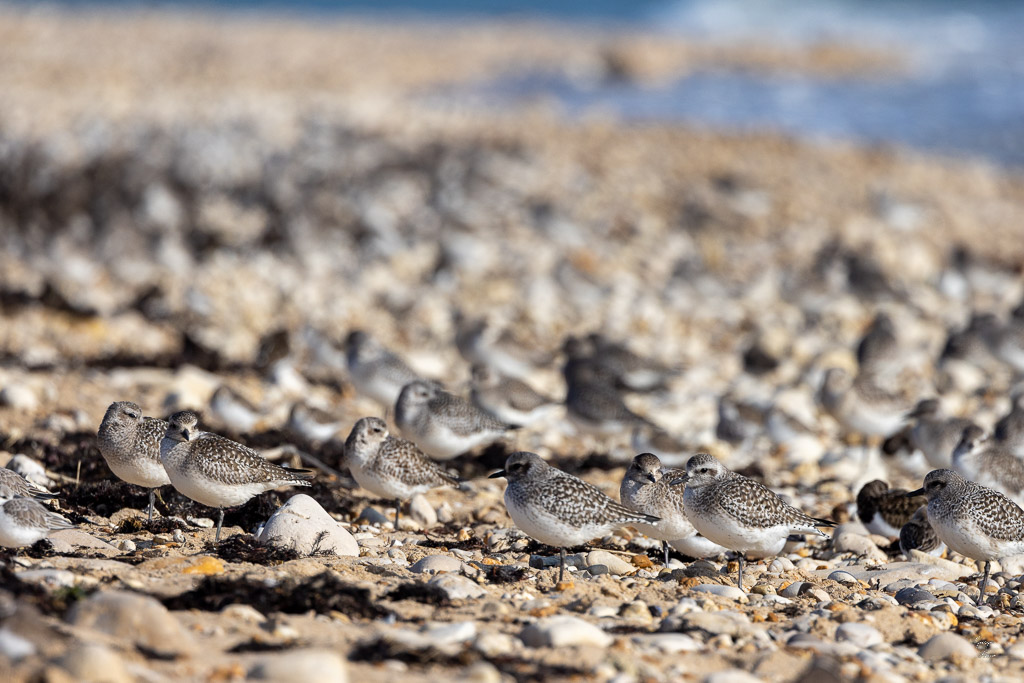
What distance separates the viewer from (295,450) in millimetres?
11148

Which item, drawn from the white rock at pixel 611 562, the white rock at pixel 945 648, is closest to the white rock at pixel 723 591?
the white rock at pixel 611 562

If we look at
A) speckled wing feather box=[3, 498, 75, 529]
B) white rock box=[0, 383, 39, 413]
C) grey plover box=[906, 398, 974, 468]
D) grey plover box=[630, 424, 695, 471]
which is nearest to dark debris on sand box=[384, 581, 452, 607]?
speckled wing feather box=[3, 498, 75, 529]

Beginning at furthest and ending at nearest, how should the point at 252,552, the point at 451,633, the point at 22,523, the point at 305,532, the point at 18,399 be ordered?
the point at 18,399, the point at 305,532, the point at 252,552, the point at 22,523, the point at 451,633

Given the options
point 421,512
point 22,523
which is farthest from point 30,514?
point 421,512

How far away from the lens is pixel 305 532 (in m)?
8.20

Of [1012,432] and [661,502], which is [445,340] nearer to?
[1012,432]

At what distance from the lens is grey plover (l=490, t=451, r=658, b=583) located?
8023 millimetres

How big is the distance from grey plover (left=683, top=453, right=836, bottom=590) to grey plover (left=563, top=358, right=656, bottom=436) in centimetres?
430

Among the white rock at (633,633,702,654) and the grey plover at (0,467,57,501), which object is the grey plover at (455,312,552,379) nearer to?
the grey plover at (0,467,57,501)

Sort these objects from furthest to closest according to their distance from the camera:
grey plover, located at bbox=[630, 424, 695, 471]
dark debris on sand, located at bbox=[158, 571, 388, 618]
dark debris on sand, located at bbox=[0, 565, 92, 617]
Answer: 1. grey plover, located at bbox=[630, 424, 695, 471]
2. dark debris on sand, located at bbox=[158, 571, 388, 618]
3. dark debris on sand, located at bbox=[0, 565, 92, 617]

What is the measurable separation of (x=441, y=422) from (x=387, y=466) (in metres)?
1.66

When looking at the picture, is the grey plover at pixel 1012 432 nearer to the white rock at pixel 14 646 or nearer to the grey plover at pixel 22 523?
the grey plover at pixel 22 523

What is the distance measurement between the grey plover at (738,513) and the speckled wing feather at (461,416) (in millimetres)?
3144

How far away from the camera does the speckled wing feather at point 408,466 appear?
952cm
